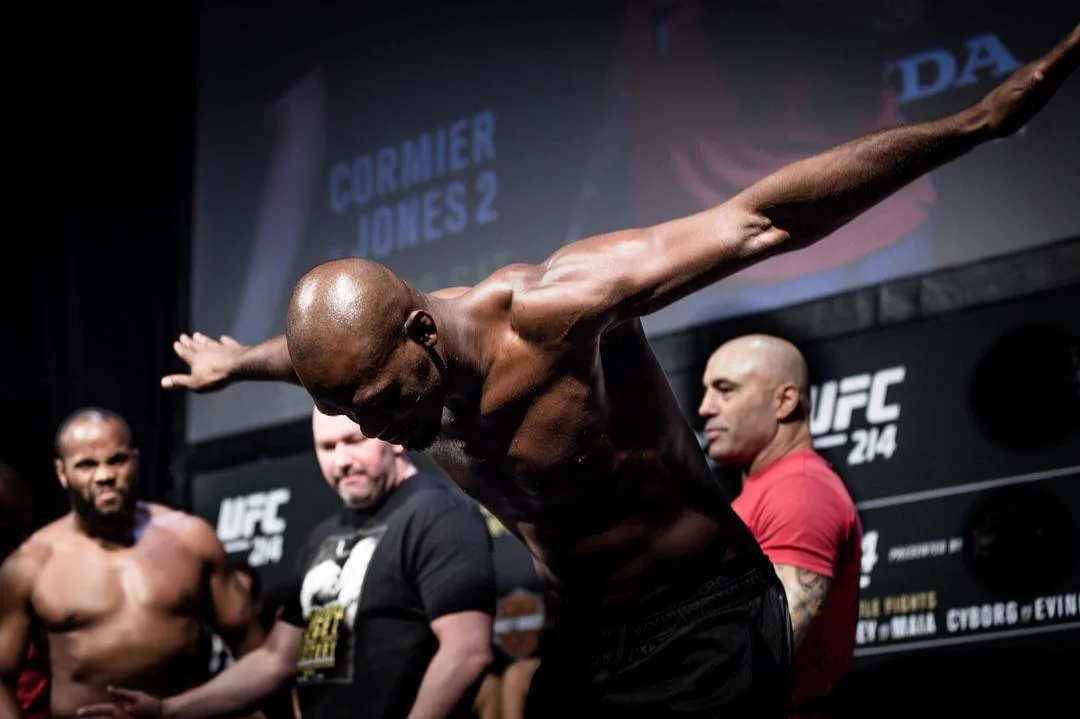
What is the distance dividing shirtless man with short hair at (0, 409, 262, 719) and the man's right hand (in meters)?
1.40

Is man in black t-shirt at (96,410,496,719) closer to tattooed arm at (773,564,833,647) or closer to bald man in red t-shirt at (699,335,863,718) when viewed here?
bald man in red t-shirt at (699,335,863,718)

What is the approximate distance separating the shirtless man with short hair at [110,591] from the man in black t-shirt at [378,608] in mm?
491

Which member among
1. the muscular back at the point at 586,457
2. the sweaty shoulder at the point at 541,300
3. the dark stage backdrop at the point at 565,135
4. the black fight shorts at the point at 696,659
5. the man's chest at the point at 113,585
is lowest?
the black fight shorts at the point at 696,659

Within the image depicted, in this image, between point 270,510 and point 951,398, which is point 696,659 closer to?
point 951,398

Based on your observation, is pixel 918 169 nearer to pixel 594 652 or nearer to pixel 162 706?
pixel 594 652

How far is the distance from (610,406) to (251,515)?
9.71 ft

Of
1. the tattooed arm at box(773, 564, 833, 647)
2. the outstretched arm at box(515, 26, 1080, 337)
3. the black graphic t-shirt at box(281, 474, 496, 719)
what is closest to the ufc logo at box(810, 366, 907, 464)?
the tattooed arm at box(773, 564, 833, 647)

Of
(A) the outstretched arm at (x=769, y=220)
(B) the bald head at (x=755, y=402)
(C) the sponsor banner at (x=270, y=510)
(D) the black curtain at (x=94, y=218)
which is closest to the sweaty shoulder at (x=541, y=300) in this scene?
(A) the outstretched arm at (x=769, y=220)

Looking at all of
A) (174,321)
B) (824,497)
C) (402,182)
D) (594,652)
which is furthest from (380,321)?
(174,321)

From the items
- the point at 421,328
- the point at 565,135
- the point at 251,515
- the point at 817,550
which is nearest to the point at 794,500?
the point at 817,550

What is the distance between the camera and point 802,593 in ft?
8.52

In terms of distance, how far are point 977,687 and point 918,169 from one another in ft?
5.77

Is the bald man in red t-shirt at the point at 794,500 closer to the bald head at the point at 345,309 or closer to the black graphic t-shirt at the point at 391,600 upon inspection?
the black graphic t-shirt at the point at 391,600

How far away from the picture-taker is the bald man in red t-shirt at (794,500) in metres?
2.64
